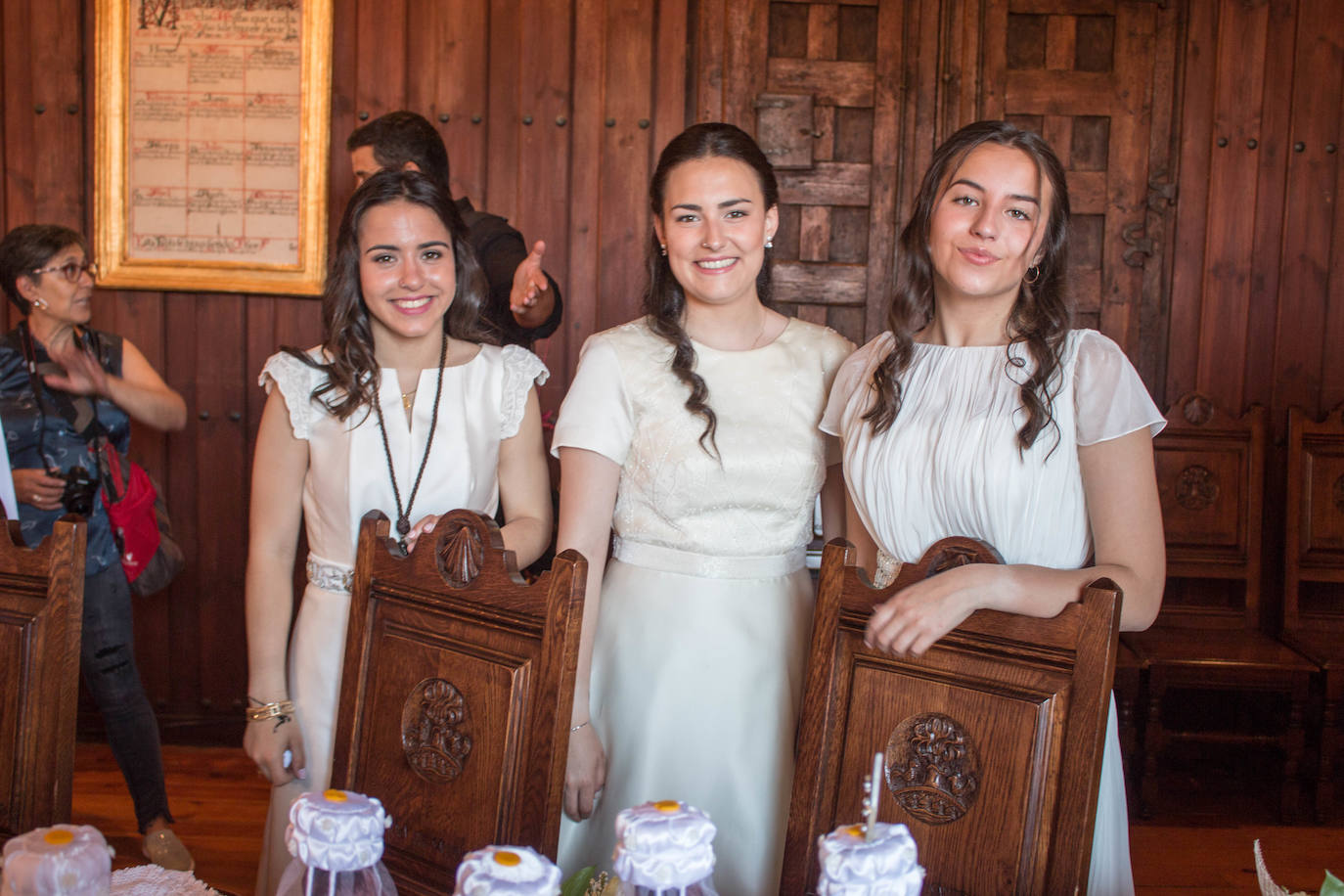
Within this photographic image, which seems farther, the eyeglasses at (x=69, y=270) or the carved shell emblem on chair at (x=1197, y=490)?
the carved shell emblem on chair at (x=1197, y=490)

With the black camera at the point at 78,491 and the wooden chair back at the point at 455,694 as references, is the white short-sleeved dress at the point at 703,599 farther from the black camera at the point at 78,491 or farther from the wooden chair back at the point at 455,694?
the black camera at the point at 78,491

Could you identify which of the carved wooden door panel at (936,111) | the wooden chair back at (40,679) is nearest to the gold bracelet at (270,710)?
the wooden chair back at (40,679)

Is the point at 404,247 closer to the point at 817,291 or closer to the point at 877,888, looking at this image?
the point at 877,888

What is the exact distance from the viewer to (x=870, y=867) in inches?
32.5

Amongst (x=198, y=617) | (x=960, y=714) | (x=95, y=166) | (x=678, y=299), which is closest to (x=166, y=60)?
(x=95, y=166)

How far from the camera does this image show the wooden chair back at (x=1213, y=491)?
346cm

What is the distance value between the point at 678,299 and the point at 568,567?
2.50 feet

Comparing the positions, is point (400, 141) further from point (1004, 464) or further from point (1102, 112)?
point (1102, 112)

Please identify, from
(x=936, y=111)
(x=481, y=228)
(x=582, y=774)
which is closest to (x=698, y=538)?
(x=582, y=774)

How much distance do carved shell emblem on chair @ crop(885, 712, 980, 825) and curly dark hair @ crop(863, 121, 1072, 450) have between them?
1.57ft

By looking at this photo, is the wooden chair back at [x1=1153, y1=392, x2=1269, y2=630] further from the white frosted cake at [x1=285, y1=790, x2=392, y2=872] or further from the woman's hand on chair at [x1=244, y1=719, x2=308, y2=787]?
the white frosted cake at [x1=285, y1=790, x2=392, y2=872]

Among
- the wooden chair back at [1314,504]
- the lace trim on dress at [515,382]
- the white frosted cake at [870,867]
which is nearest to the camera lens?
the white frosted cake at [870,867]

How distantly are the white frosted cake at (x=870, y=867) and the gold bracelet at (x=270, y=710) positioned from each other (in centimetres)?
118

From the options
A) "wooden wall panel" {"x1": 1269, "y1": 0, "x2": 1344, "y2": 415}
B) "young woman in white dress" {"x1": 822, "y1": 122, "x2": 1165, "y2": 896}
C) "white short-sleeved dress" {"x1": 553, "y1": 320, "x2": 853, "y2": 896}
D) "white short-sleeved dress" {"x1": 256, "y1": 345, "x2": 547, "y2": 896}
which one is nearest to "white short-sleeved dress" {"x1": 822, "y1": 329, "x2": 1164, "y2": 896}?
"young woman in white dress" {"x1": 822, "y1": 122, "x2": 1165, "y2": 896}
